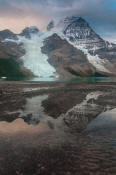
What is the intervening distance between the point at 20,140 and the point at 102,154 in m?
5.67

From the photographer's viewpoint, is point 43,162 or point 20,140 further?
point 20,140

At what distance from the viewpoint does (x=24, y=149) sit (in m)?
11.3

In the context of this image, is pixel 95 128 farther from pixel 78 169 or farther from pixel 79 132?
pixel 78 169

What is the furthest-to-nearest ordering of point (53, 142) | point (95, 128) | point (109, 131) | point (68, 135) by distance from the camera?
point (95, 128) → point (109, 131) → point (68, 135) → point (53, 142)

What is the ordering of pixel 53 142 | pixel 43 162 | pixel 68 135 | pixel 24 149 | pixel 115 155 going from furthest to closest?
pixel 68 135, pixel 53 142, pixel 24 149, pixel 115 155, pixel 43 162

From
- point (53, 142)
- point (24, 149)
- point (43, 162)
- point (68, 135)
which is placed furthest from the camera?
point (68, 135)

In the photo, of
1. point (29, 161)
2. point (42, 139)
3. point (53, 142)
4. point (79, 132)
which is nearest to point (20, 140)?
point (42, 139)

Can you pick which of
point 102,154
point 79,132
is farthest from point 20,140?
point 102,154

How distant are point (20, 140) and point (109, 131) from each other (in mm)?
7113

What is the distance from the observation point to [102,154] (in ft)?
34.3

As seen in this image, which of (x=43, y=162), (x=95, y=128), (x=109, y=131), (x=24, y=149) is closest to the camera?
(x=43, y=162)

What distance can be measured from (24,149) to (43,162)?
7.07 feet

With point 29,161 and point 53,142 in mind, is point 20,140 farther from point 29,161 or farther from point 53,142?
point 29,161

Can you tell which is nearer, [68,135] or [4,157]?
[4,157]
